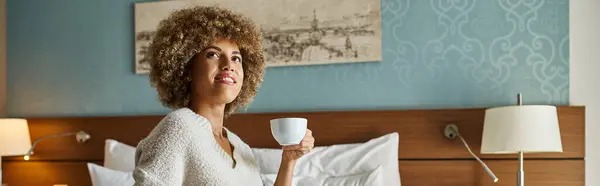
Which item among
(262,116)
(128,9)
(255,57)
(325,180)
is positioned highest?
(128,9)

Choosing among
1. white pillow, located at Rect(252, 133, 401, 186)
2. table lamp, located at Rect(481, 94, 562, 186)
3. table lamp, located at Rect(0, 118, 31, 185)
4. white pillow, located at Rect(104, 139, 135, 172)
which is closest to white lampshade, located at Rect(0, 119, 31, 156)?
table lamp, located at Rect(0, 118, 31, 185)

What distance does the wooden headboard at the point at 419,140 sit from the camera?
287 centimetres

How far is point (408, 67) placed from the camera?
3.11 meters

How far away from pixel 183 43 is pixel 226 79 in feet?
0.45

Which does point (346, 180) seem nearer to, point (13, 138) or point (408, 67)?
point (408, 67)

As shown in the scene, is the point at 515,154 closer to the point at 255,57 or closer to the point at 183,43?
the point at 255,57

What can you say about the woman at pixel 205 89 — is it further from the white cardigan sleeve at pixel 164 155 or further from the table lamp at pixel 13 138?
the table lamp at pixel 13 138

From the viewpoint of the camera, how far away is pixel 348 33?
316cm

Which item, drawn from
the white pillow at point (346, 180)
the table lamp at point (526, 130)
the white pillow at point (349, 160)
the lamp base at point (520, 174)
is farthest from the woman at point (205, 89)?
the lamp base at point (520, 174)

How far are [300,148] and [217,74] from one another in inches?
10.7

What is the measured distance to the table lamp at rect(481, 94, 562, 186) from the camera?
2.59 m

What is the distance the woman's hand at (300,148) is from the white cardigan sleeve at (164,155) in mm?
276

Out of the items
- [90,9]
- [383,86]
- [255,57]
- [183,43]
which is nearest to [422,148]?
[383,86]


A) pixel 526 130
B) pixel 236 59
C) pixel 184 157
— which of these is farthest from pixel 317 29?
pixel 184 157
